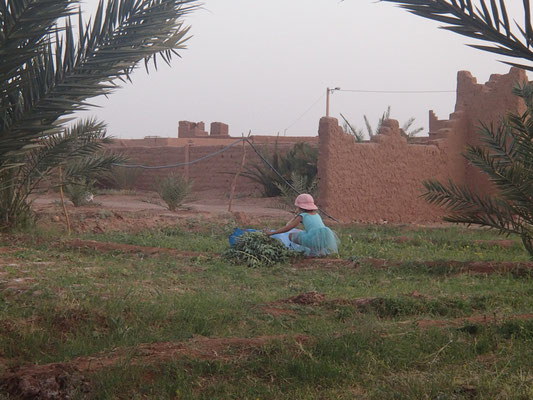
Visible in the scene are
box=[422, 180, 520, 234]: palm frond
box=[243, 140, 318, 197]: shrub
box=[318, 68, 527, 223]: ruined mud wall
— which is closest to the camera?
box=[422, 180, 520, 234]: palm frond

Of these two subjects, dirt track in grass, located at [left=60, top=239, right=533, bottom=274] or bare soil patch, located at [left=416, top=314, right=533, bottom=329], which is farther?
dirt track in grass, located at [left=60, top=239, right=533, bottom=274]

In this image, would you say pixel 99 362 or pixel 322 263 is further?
pixel 322 263

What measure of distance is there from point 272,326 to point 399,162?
10808 mm

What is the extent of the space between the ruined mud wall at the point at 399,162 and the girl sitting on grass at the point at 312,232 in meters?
4.94

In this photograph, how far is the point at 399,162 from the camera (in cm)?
1580

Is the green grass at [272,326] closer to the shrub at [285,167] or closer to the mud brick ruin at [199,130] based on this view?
the shrub at [285,167]

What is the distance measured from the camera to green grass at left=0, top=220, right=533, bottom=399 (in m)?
4.21

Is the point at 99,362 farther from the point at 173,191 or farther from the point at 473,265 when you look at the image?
the point at 173,191

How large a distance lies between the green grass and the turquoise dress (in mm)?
763

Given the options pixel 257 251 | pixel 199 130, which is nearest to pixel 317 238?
pixel 257 251

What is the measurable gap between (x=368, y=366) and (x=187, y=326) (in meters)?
1.62

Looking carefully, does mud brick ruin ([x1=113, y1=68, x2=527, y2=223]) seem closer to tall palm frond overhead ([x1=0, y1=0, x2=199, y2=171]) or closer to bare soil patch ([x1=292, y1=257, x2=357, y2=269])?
bare soil patch ([x1=292, y1=257, x2=357, y2=269])

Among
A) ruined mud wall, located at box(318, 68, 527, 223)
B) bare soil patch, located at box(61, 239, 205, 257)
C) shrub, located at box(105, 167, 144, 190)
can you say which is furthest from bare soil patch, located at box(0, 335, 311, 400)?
shrub, located at box(105, 167, 144, 190)

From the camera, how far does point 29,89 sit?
466 cm
